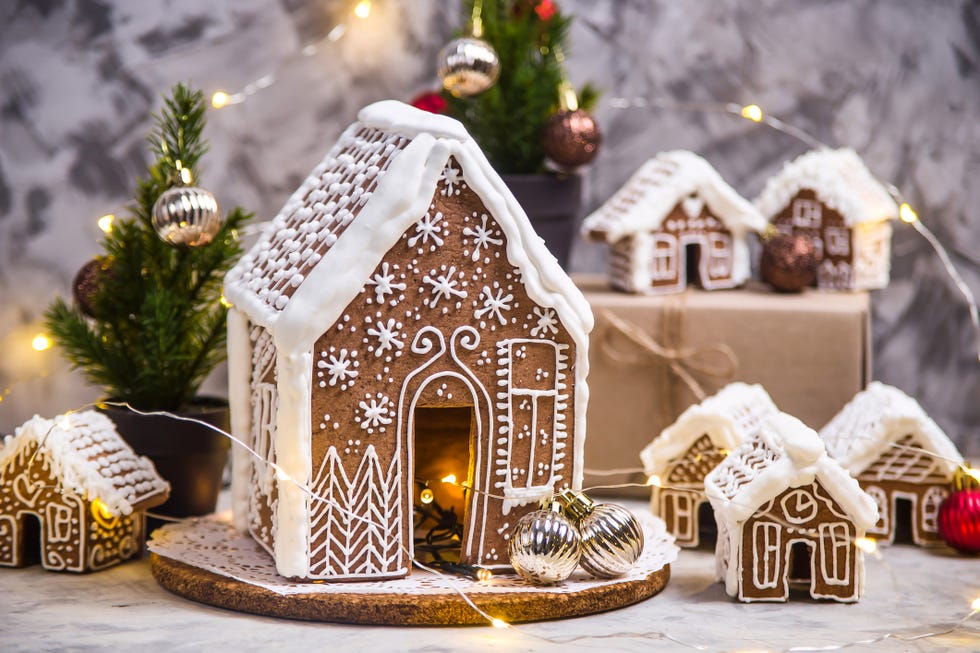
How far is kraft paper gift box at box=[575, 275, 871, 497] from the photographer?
2.54 meters

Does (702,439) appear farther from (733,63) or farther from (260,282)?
(733,63)

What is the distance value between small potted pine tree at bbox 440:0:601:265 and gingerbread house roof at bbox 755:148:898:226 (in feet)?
1.44

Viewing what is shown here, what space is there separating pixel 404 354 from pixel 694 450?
65 cm

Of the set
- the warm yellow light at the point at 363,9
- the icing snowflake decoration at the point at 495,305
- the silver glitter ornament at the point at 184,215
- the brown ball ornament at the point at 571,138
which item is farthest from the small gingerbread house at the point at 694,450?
the warm yellow light at the point at 363,9

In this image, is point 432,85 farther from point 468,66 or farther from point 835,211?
point 835,211

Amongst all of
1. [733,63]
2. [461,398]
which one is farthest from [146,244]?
[733,63]

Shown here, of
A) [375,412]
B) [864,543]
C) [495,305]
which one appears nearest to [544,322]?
[495,305]

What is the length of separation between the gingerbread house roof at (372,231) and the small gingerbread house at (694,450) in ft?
1.29

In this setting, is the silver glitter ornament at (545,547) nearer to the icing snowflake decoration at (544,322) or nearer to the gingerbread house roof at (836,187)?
the icing snowflake decoration at (544,322)

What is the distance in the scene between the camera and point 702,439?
2307 mm

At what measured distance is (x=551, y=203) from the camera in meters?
2.70

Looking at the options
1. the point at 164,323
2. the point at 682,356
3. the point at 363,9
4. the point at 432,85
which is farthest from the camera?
the point at 432,85

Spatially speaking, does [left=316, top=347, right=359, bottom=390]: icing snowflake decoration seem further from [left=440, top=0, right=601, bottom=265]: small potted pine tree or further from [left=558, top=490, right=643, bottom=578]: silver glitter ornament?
[left=440, top=0, right=601, bottom=265]: small potted pine tree

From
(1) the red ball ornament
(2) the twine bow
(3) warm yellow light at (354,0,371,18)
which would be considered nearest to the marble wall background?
(3) warm yellow light at (354,0,371,18)
